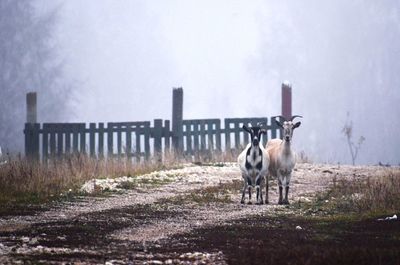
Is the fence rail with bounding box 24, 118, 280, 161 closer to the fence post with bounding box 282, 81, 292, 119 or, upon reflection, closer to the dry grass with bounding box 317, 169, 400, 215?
the fence post with bounding box 282, 81, 292, 119

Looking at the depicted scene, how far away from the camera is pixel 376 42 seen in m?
44.8

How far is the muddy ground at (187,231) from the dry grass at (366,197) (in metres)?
0.54

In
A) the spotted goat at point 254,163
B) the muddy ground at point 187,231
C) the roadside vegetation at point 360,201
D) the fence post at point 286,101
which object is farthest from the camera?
the fence post at point 286,101

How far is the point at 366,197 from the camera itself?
18.8m

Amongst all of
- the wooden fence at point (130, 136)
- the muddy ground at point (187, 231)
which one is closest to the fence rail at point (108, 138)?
the wooden fence at point (130, 136)

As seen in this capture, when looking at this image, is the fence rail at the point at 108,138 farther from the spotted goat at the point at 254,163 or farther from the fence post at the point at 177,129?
the spotted goat at the point at 254,163

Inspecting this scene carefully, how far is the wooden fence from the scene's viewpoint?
98.3ft

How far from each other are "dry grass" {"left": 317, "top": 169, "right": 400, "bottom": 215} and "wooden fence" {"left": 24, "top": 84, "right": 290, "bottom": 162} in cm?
862

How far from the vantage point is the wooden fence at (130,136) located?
30.0 metres

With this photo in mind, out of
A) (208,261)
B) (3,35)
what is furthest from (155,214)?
(3,35)

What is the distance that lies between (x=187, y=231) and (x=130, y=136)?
14.8m

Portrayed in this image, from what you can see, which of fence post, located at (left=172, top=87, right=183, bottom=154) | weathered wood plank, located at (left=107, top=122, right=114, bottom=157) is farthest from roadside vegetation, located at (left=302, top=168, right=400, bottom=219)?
fence post, located at (left=172, top=87, right=183, bottom=154)

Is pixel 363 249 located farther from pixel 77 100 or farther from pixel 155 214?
pixel 77 100

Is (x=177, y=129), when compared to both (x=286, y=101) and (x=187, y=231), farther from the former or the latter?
(x=187, y=231)
